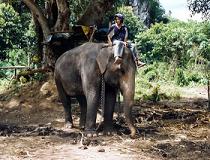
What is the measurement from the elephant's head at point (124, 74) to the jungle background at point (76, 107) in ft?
1.89

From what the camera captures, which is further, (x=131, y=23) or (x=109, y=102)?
(x=131, y=23)

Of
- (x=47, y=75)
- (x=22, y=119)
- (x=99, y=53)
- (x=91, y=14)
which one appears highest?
(x=91, y=14)

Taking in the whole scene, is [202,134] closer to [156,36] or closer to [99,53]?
[99,53]

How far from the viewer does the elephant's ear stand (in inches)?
345

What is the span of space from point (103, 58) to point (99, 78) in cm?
38

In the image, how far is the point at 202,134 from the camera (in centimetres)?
921

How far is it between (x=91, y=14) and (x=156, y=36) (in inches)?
638

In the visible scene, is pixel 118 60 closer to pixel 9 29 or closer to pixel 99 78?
pixel 99 78

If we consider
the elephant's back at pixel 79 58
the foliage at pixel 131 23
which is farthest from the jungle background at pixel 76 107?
the foliage at pixel 131 23

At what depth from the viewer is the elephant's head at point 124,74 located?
28.3 feet

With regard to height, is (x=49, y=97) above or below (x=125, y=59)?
below

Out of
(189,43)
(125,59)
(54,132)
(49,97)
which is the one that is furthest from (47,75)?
(189,43)

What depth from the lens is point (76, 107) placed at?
43.1ft

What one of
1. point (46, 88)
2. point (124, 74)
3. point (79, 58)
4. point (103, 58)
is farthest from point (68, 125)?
point (46, 88)
